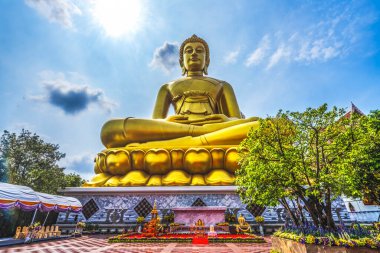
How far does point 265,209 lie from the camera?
10.2 metres

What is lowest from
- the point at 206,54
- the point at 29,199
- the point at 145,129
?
the point at 29,199

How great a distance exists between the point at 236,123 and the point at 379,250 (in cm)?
884

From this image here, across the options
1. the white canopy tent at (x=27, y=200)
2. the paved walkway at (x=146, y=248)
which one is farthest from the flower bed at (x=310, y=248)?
the white canopy tent at (x=27, y=200)

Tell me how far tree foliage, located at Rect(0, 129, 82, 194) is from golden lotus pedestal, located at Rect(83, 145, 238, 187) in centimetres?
774

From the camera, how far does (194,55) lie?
1616 centimetres

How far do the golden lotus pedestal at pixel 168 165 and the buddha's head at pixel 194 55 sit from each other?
7067 mm

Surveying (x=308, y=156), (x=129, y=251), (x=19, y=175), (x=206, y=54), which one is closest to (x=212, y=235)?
(x=129, y=251)

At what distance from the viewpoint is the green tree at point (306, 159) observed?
441cm

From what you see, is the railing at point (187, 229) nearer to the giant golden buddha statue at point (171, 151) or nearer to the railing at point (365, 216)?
the giant golden buddha statue at point (171, 151)

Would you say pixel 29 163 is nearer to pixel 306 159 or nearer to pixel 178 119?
pixel 178 119

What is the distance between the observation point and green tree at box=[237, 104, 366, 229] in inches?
174

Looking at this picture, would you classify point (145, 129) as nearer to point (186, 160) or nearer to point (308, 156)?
point (186, 160)

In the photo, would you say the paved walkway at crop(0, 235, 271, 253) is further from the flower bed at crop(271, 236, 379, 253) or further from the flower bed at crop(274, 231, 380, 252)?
the flower bed at crop(274, 231, 380, 252)

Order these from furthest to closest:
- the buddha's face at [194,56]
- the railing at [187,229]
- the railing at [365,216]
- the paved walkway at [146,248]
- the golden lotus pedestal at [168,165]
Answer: the buddha's face at [194,56]
the golden lotus pedestal at [168,165]
the railing at [365,216]
the railing at [187,229]
the paved walkway at [146,248]
